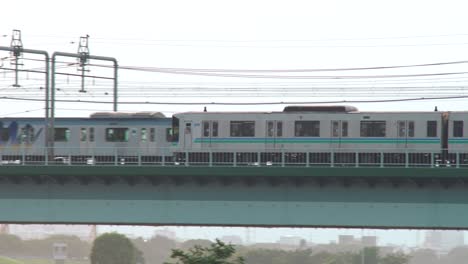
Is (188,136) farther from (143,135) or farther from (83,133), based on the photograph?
(83,133)

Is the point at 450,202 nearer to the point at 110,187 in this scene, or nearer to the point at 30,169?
the point at 110,187

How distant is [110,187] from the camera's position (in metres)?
48.2

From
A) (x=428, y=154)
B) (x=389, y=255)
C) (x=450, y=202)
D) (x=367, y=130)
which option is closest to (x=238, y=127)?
(x=367, y=130)

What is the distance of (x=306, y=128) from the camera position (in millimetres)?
54625

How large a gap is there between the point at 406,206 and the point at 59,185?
1750 cm

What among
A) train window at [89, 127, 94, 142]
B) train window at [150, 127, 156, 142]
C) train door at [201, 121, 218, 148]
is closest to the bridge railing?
train window at [150, 127, 156, 142]

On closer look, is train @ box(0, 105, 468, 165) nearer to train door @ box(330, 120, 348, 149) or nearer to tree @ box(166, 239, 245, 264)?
train door @ box(330, 120, 348, 149)

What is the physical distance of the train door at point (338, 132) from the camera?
177 feet

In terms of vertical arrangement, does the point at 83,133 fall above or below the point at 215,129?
below

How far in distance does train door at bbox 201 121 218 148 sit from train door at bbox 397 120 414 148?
10599 mm

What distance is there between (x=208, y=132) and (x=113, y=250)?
67.7 metres

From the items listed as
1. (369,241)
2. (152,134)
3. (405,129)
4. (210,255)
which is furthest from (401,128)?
(369,241)

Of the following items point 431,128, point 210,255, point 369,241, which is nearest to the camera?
point 210,255

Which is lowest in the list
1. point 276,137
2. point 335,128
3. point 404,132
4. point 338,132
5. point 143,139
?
point 143,139
